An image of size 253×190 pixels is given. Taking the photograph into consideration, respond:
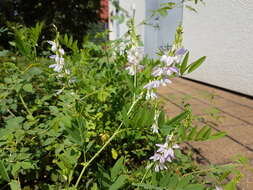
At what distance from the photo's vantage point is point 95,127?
1221mm

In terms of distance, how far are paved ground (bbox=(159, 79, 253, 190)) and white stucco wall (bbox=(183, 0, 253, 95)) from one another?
28cm

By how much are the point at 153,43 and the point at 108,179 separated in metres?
5.34

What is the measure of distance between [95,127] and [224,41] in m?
3.46

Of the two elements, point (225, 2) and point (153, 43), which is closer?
point (225, 2)

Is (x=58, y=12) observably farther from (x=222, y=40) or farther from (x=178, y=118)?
(x=178, y=118)

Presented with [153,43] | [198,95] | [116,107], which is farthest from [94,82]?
[153,43]

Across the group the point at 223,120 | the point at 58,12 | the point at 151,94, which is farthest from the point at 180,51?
the point at 58,12

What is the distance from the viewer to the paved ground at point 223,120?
1.75 metres

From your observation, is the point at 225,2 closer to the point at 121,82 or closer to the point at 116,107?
the point at 121,82

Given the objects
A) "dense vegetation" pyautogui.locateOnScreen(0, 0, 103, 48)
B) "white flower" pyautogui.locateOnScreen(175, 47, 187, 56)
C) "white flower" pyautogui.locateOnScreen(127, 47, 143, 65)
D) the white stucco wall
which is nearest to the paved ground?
the white stucco wall

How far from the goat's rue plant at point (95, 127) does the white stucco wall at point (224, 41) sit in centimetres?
276

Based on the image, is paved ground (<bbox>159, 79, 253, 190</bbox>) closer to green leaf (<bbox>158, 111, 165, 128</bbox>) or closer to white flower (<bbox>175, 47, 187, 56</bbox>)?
green leaf (<bbox>158, 111, 165, 128</bbox>)

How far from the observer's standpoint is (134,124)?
29.6 inches

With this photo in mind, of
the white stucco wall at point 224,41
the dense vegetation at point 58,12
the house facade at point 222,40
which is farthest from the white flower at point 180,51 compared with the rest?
the dense vegetation at point 58,12
